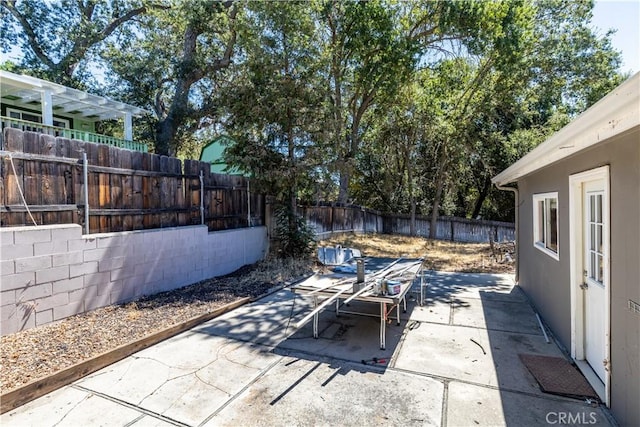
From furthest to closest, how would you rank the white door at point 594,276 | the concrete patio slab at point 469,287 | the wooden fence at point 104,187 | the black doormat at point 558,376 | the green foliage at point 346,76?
the green foliage at point 346,76
the concrete patio slab at point 469,287
the wooden fence at point 104,187
the white door at point 594,276
the black doormat at point 558,376

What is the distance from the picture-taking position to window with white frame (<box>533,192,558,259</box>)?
15.1ft

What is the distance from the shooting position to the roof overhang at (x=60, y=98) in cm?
891

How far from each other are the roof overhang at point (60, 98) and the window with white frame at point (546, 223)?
39.3 ft

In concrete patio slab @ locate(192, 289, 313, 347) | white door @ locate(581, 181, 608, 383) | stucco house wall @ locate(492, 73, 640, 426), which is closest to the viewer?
stucco house wall @ locate(492, 73, 640, 426)

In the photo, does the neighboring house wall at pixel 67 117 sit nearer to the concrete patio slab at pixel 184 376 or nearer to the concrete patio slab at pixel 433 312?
the concrete patio slab at pixel 184 376

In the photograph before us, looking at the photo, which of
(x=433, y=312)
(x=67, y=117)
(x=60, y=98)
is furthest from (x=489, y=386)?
(x=67, y=117)

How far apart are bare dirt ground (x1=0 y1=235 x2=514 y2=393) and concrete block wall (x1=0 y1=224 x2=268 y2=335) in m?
0.18

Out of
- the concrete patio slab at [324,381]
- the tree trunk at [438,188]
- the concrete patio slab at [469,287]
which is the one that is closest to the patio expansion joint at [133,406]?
the concrete patio slab at [324,381]

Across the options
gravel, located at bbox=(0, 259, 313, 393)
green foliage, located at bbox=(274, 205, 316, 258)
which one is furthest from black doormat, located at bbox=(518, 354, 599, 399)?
green foliage, located at bbox=(274, 205, 316, 258)

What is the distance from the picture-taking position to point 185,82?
14.4 metres

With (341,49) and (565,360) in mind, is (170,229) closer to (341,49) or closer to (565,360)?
(565,360)

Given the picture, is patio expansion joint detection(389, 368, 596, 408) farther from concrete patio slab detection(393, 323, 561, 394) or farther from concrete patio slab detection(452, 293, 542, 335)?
concrete patio slab detection(452, 293, 542, 335)

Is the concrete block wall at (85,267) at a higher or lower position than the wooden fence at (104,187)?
lower

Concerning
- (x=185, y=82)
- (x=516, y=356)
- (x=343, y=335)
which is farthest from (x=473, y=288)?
(x=185, y=82)
